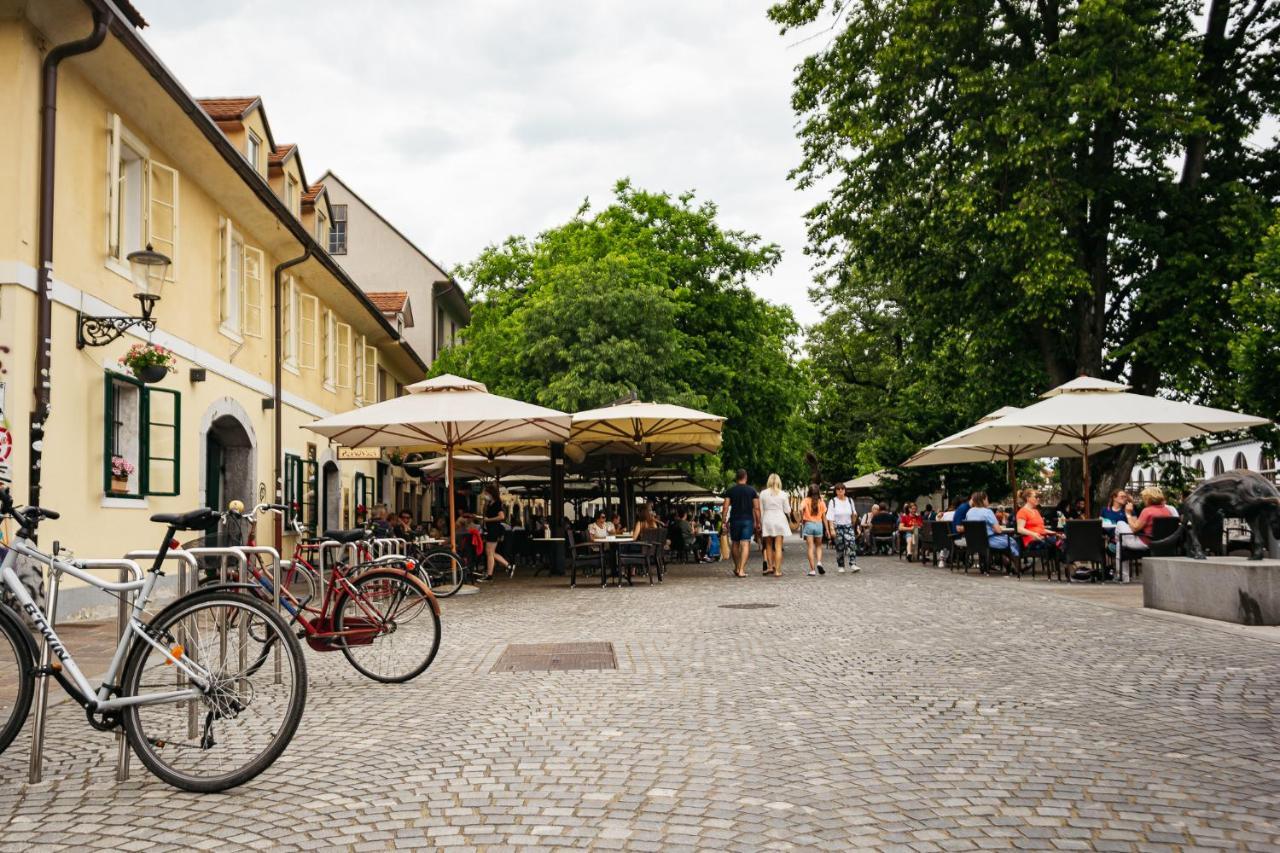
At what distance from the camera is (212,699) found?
5176mm

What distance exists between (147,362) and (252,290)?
679 centimetres

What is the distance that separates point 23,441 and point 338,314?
17.1 metres

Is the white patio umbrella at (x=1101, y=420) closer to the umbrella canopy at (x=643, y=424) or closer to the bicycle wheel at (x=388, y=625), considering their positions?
the umbrella canopy at (x=643, y=424)

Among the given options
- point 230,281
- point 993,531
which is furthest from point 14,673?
point 993,531

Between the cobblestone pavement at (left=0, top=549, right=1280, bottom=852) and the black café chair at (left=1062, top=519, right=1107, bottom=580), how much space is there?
659 cm

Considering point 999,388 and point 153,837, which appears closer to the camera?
point 153,837

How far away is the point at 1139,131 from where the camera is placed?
23859mm

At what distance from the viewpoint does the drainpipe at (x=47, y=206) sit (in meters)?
12.0

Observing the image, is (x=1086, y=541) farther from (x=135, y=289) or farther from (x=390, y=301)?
(x=390, y=301)

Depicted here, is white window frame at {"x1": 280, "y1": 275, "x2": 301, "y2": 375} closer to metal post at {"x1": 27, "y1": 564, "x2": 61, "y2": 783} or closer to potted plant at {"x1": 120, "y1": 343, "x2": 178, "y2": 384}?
potted plant at {"x1": 120, "y1": 343, "x2": 178, "y2": 384}

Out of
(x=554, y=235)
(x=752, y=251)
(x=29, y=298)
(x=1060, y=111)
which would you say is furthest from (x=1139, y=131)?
(x=29, y=298)

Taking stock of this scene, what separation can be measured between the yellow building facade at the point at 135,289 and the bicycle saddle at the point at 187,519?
675 cm

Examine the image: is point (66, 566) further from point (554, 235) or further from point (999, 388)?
point (554, 235)

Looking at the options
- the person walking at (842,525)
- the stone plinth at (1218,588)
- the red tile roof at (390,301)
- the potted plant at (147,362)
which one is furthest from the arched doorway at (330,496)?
the stone plinth at (1218,588)
